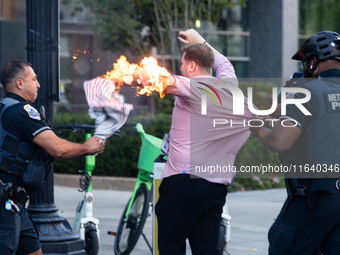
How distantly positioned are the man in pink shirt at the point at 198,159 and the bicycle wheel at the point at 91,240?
Answer: 2599 millimetres

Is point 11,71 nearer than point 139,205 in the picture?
Yes

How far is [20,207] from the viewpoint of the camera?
4.88m

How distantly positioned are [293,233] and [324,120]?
2.29ft

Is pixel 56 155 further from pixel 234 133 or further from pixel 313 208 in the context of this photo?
pixel 313 208

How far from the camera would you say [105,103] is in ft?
14.2

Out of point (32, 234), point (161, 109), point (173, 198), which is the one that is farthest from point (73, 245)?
point (161, 109)

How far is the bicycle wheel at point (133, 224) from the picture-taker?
24.4ft

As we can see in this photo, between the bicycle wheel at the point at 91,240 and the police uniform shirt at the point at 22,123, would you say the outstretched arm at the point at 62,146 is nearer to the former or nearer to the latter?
the police uniform shirt at the point at 22,123

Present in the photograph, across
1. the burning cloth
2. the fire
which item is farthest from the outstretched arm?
the fire

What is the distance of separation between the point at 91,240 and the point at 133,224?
47cm

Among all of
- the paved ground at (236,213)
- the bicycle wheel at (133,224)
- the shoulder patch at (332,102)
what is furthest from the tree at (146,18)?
the shoulder patch at (332,102)

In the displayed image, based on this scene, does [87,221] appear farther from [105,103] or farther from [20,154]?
[105,103]

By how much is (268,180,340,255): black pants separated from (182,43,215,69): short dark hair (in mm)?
1218

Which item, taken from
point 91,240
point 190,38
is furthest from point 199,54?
point 91,240
